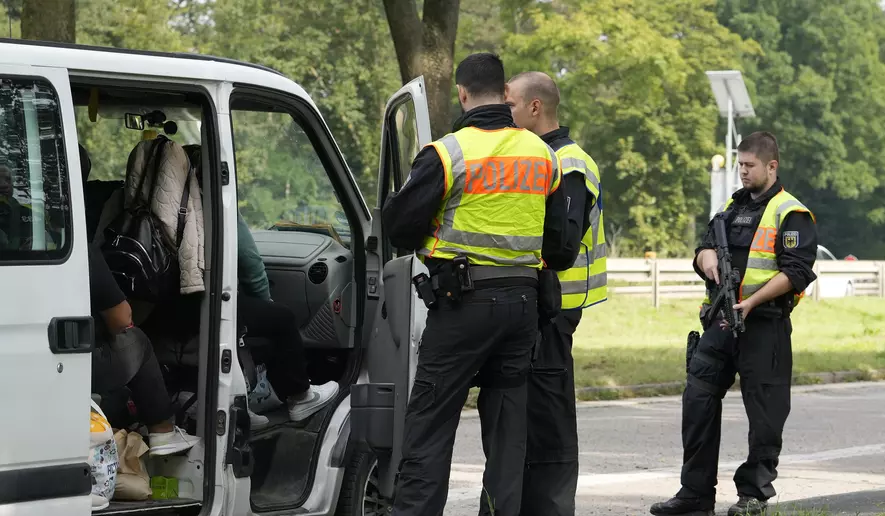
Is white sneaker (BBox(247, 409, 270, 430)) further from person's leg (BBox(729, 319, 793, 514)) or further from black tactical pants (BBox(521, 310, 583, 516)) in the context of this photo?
person's leg (BBox(729, 319, 793, 514))

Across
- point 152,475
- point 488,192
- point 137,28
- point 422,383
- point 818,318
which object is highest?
point 137,28

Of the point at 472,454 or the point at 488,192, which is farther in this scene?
the point at 472,454

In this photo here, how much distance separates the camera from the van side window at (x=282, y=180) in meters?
5.77

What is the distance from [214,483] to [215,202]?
106cm

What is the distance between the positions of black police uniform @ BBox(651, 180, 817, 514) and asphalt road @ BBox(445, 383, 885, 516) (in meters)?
0.26

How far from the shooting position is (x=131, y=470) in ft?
16.6

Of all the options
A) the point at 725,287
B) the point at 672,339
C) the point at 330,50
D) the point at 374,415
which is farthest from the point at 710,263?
the point at 330,50

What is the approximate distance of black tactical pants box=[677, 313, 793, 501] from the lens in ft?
22.9

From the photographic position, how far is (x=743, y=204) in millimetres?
7301

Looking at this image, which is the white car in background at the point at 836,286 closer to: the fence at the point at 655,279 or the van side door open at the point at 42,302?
the fence at the point at 655,279

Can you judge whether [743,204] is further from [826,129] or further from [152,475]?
[826,129]

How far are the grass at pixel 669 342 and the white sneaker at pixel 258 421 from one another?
6134 mm

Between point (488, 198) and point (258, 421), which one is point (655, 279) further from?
point (488, 198)

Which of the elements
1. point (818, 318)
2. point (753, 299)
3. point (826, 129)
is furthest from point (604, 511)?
point (826, 129)
